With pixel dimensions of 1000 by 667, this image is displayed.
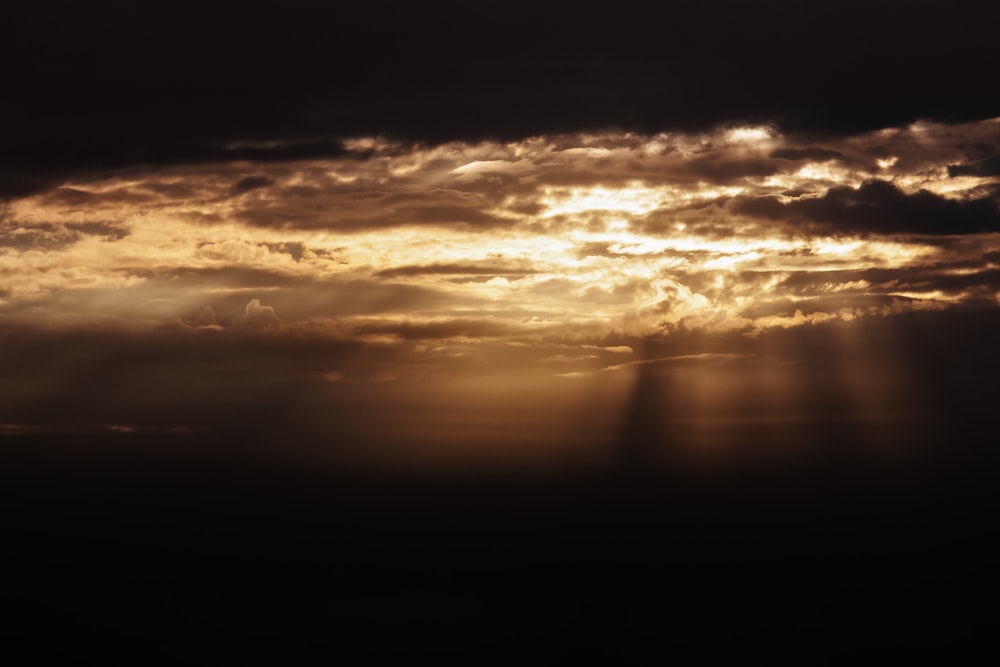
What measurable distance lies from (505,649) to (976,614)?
9497cm

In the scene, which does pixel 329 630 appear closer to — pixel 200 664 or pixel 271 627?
pixel 271 627

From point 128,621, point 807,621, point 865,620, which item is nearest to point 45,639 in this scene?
point 128,621

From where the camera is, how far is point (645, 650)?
174 meters

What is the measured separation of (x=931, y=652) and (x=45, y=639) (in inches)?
6390

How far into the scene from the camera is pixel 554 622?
19275 cm

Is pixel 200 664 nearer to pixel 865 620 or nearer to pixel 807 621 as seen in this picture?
pixel 807 621

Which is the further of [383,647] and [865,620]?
[865,620]

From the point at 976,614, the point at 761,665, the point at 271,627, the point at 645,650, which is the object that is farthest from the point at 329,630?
the point at 976,614

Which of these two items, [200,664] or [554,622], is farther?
[554,622]

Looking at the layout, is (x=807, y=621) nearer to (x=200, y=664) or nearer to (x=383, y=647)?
(x=383, y=647)

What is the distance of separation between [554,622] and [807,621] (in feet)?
166

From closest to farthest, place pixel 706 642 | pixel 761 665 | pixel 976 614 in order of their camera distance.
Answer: pixel 761 665
pixel 706 642
pixel 976 614

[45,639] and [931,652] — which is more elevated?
[45,639]

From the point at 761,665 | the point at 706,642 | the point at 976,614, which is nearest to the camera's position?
the point at 761,665
